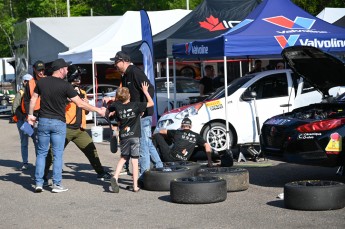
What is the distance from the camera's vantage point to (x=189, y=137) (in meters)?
13.2

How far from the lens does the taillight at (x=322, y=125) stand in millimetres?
10305

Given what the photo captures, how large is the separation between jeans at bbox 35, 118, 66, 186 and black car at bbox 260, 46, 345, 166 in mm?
3009

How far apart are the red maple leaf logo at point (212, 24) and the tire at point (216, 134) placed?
190 inches

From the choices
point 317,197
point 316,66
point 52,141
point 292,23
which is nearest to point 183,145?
point 316,66

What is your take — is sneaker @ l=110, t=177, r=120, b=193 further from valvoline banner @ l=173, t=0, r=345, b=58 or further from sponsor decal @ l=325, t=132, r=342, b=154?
valvoline banner @ l=173, t=0, r=345, b=58

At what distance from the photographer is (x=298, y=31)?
1509cm

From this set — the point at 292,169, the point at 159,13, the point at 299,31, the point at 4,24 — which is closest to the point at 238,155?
the point at 292,169

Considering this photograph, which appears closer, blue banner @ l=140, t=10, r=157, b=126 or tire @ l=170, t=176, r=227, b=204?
tire @ l=170, t=176, r=227, b=204

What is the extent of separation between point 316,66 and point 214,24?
25.8ft

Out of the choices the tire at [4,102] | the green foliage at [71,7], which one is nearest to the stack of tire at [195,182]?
the tire at [4,102]

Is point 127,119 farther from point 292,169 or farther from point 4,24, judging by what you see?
point 4,24

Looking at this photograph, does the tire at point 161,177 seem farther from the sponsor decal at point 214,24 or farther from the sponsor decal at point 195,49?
the sponsor decal at point 214,24

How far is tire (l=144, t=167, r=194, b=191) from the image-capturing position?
36.1 feet

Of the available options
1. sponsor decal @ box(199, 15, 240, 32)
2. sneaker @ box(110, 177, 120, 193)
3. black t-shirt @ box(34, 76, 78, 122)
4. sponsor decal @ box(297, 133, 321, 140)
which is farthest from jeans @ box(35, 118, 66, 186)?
sponsor decal @ box(199, 15, 240, 32)
